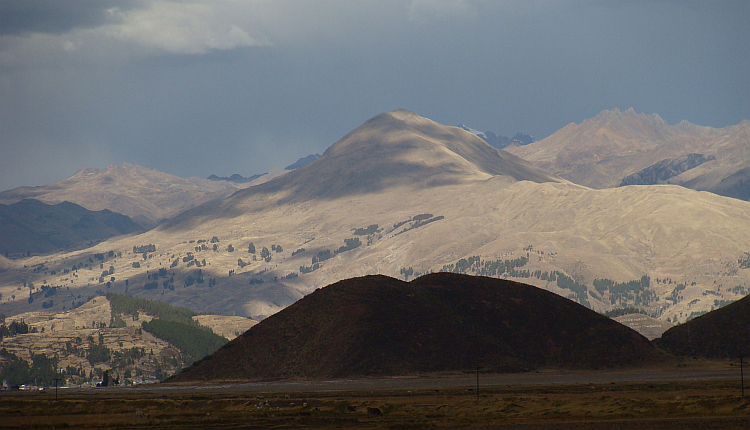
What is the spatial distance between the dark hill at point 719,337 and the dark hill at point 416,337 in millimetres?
17075

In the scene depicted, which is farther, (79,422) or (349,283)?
(349,283)

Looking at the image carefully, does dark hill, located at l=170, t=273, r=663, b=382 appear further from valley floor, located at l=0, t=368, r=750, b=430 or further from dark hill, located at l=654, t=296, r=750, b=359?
valley floor, located at l=0, t=368, r=750, b=430

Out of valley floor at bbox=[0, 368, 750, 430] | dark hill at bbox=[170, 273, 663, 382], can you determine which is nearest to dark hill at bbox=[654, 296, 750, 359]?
dark hill at bbox=[170, 273, 663, 382]

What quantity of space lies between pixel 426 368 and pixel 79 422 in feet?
258

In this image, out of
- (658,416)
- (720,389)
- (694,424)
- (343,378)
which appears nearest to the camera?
(694,424)

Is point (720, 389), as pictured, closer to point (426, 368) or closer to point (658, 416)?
point (658, 416)

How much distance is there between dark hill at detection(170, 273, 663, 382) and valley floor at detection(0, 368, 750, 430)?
2703 centimetres

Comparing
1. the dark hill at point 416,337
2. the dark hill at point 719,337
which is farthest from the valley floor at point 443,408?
the dark hill at point 719,337

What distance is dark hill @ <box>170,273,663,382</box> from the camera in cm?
16138

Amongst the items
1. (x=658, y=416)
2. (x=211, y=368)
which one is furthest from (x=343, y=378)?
(x=658, y=416)

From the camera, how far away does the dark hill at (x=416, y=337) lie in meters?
161

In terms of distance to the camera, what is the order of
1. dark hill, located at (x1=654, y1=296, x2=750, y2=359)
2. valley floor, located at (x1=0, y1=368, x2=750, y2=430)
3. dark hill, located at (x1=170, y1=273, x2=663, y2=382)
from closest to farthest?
valley floor, located at (x1=0, y1=368, x2=750, y2=430) → dark hill, located at (x1=170, y1=273, x2=663, y2=382) → dark hill, located at (x1=654, y1=296, x2=750, y2=359)

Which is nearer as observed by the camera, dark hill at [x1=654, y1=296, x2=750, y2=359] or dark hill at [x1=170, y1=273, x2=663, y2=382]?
dark hill at [x1=170, y1=273, x2=663, y2=382]

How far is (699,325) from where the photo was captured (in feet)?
654
